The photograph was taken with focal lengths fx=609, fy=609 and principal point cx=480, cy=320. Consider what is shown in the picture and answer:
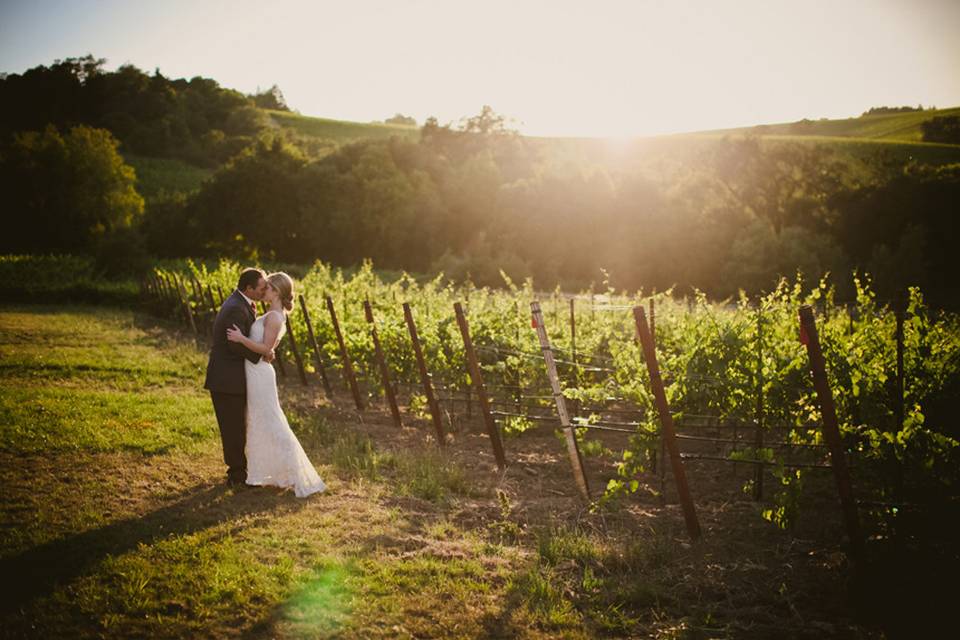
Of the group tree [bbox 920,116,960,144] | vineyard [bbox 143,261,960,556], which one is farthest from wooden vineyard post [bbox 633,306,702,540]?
tree [bbox 920,116,960,144]

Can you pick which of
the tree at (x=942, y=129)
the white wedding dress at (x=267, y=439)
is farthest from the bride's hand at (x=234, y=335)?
the tree at (x=942, y=129)

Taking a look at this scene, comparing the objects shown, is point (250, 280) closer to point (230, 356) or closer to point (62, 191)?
point (230, 356)

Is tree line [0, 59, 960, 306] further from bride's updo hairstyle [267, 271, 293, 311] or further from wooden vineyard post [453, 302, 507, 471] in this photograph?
bride's updo hairstyle [267, 271, 293, 311]

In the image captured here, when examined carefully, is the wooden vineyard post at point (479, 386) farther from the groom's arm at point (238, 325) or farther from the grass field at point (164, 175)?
the grass field at point (164, 175)

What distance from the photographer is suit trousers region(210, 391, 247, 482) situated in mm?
5797

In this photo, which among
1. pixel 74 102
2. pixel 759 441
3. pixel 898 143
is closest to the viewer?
pixel 759 441

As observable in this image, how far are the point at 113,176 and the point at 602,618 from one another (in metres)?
52.1

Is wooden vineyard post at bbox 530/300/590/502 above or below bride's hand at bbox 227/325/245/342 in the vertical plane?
below

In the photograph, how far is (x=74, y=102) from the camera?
200 feet

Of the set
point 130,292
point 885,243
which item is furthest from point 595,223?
point 130,292

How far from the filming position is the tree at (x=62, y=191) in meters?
42.4

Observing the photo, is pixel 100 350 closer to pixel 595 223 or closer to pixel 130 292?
pixel 130 292

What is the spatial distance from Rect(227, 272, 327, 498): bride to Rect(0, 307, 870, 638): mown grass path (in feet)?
0.69

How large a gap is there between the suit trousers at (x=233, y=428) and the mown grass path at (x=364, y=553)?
0.26 m
